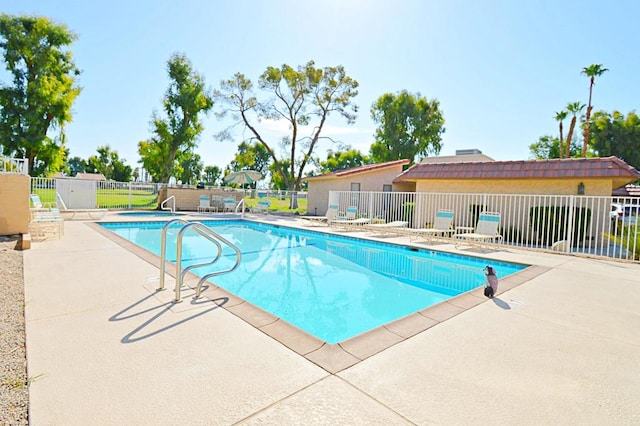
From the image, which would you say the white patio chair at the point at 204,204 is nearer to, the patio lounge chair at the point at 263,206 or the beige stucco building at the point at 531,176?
the patio lounge chair at the point at 263,206

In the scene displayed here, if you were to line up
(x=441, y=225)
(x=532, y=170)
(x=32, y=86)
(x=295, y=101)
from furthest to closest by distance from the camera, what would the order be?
(x=295, y=101)
(x=32, y=86)
(x=532, y=170)
(x=441, y=225)

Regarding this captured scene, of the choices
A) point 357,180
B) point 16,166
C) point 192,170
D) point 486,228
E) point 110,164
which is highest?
point 110,164

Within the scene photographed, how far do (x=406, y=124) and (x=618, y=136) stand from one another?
23053mm

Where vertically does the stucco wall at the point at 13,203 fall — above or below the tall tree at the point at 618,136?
A: below

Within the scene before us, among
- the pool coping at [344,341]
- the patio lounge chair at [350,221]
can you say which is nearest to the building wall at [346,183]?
the patio lounge chair at [350,221]

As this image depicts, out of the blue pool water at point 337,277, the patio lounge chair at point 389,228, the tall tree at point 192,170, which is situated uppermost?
the tall tree at point 192,170

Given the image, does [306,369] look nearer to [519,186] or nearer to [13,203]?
[13,203]

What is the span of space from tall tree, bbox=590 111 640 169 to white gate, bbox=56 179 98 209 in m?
47.6

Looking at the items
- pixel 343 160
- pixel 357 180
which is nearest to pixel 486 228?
pixel 357 180

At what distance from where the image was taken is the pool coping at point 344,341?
2908 mm

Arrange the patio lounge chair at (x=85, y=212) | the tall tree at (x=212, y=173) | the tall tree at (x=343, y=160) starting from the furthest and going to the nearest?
the tall tree at (x=212, y=173), the tall tree at (x=343, y=160), the patio lounge chair at (x=85, y=212)

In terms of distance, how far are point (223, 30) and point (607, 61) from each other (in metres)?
30.0

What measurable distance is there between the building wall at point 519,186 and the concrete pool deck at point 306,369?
876 cm

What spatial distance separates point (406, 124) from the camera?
35219mm
